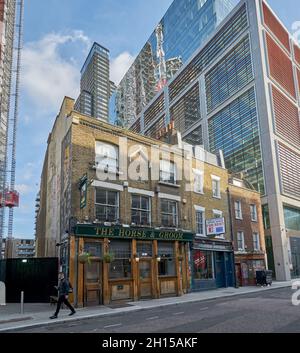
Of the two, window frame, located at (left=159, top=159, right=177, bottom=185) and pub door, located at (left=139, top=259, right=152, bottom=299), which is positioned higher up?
window frame, located at (left=159, top=159, right=177, bottom=185)

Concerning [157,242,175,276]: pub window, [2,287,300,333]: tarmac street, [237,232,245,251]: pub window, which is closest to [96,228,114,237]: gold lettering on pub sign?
[157,242,175,276]: pub window

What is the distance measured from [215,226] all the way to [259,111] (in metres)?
22.5

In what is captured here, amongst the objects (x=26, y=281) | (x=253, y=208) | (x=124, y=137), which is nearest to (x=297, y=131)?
(x=253, y=208)

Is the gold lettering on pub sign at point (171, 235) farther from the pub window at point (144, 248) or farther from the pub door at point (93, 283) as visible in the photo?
the pub door at point (93, 283)

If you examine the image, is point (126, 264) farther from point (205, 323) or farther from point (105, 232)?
point (205, 323)

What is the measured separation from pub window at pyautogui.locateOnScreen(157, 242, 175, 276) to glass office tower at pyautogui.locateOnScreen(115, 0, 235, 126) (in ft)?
264

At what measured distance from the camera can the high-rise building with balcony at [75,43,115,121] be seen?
183000mm

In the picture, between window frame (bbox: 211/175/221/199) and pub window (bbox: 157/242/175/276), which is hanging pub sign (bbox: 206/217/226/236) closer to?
window frame (bbox: 211/175/221/199)

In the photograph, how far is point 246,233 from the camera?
28.5 meters

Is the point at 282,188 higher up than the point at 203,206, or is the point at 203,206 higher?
the point at 282,188

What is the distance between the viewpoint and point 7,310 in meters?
14.5

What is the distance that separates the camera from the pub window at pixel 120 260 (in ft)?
56.8

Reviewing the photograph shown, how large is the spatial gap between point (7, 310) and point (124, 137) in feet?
36.6

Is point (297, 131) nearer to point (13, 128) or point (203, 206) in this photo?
point (203, 206)
